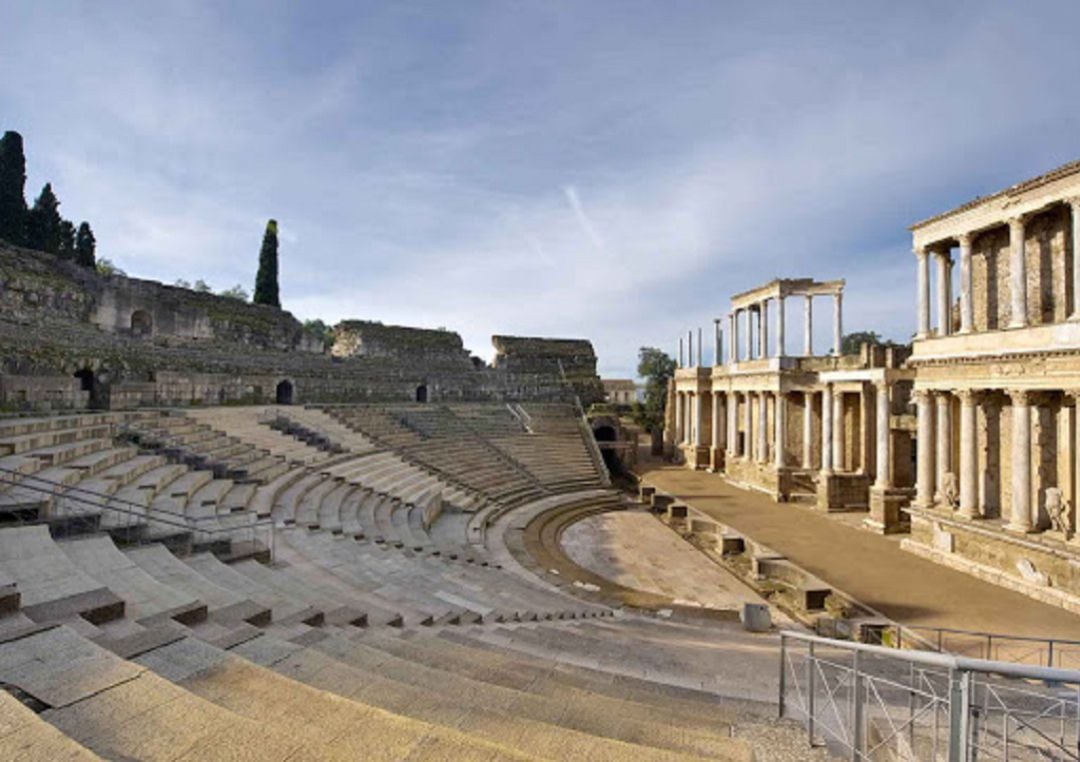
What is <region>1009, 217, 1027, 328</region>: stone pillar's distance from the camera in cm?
1355

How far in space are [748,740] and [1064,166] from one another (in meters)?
15.3

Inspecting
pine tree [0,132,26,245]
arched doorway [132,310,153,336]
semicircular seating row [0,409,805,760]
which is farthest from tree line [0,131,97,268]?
semicircular seating row [0,409,805,760]

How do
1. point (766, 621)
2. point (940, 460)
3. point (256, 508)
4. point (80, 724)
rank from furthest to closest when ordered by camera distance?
point (940, 460) → point (256, 508) → point (766, 621) → point (80, 724)

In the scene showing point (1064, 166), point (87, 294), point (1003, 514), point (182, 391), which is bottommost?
point (1003, 514)

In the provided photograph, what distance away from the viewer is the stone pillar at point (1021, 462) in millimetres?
13062

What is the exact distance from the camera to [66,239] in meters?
29.0

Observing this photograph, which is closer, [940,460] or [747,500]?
[940,460]

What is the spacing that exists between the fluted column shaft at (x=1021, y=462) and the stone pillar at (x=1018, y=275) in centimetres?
186

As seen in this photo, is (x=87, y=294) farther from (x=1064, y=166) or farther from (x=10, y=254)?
(x=1064, y=166)

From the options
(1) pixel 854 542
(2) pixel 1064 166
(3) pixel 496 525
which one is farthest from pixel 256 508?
(2) pixel 1064 166

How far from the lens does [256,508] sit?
36.4ft

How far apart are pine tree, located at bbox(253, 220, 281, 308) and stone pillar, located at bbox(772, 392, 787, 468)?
29631 millimetres

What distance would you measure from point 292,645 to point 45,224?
31.9 metres

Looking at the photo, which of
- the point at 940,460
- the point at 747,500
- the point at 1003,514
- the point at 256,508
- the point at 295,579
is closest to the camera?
the point at 295,579
